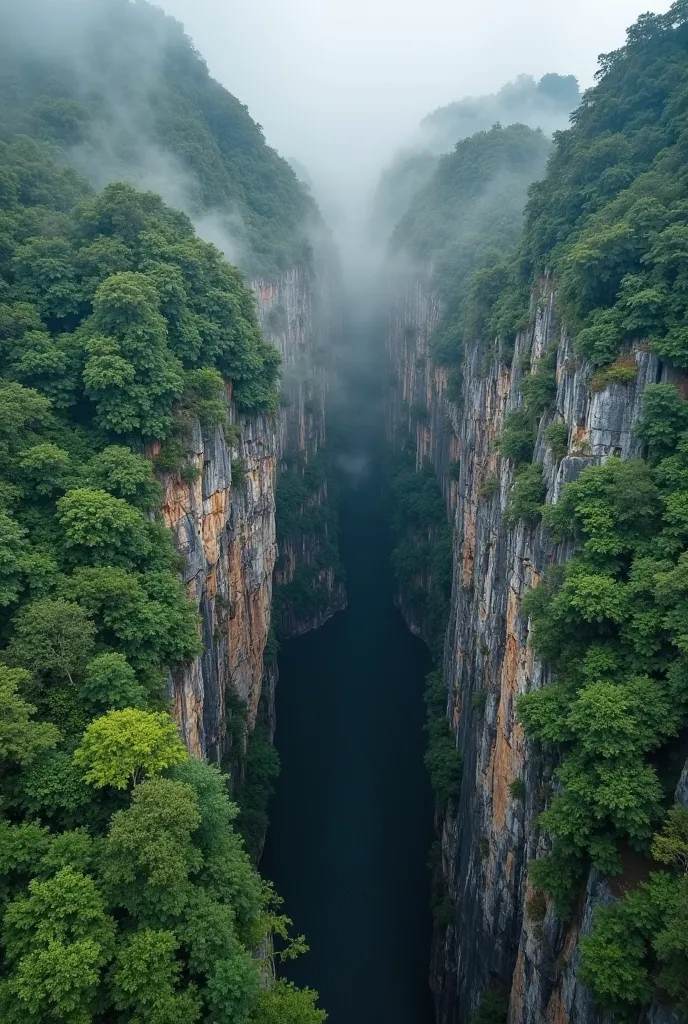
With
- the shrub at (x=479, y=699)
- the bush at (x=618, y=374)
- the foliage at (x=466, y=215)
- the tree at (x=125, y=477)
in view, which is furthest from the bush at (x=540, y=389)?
the foliage at (x=466, y=215)

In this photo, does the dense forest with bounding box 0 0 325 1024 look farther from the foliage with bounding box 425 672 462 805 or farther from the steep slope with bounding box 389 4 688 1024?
the foliage with bounding box 425 672 462 805

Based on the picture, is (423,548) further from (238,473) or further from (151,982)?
(151,982)

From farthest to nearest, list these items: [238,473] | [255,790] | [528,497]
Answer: [255,790], [238,473], [528,497]

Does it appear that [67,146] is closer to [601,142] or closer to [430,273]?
[601,142]

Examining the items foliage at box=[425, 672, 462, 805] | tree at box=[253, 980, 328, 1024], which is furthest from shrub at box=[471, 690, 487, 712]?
tree at box=[253, 980, 328, 1024]

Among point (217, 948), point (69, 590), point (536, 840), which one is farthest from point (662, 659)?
point (69, 590)

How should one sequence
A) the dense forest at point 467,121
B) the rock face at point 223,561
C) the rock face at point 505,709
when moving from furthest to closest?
the dense forest at point 467,121
the rock face at point 223,561
the rock face at point 505,709

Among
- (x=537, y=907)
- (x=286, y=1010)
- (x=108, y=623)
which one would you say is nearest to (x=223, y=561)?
(x=108, y=623)

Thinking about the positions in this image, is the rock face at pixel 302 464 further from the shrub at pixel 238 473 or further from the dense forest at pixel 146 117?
the shrub at pixel 238 473

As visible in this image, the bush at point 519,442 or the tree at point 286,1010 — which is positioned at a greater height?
the bush at point 519,442
